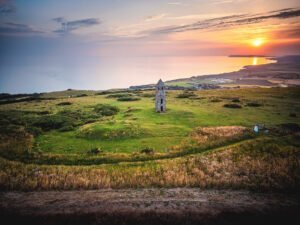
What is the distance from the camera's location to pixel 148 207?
18609 millimetres

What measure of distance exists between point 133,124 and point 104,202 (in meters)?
20.8

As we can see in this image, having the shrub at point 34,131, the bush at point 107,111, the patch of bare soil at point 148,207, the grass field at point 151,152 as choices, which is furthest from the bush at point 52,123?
the patch of bare soil at point 148,207

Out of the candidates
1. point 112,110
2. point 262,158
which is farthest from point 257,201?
point 112,110

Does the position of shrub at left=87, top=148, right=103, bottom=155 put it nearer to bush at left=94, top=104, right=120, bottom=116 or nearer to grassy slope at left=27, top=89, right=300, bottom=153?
grassy slope at left=27, top=89, right=300, bottom=153

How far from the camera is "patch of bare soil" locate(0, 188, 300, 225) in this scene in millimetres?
17266

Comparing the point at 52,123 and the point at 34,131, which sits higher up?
the point at 52,123

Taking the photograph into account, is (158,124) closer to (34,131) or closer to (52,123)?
(52,123)

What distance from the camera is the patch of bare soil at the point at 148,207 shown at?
17266 millimetres

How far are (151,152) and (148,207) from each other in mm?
11159

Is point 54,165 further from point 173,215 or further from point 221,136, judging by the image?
point 221,136

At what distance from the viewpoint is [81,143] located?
3319 centimetres

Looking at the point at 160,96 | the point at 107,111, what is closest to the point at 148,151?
the point at 160,96

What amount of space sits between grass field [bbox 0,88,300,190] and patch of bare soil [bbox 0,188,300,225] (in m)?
1.59

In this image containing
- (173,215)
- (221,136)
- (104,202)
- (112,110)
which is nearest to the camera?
(173,215)
